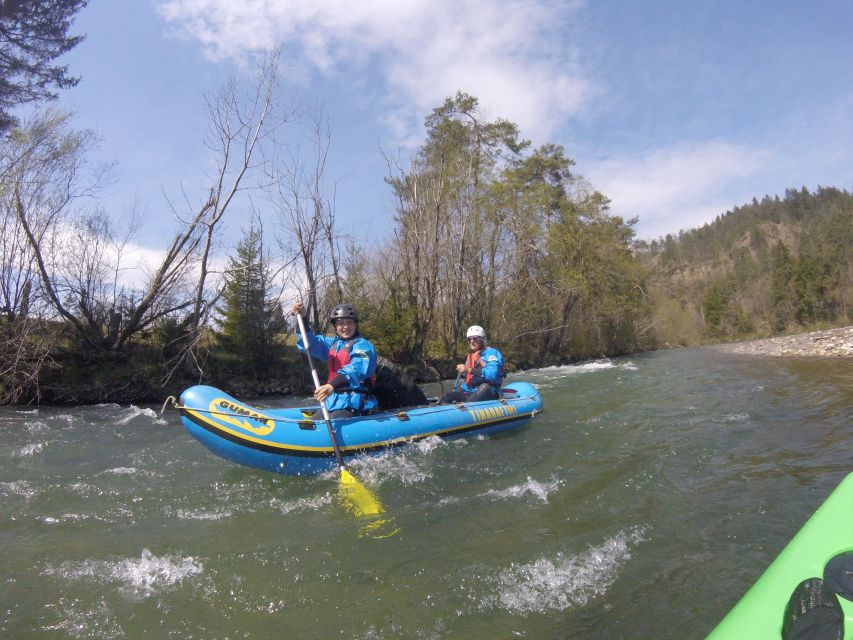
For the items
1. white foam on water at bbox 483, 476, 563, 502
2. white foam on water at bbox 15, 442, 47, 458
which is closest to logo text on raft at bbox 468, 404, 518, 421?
white foam on water at bbox 483, 476, 563, 502

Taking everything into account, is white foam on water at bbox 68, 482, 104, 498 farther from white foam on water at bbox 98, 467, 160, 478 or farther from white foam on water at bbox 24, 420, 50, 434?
white foam on water at bbox 24, 420, 50, 434

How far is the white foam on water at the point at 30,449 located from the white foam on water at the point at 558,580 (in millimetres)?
5676

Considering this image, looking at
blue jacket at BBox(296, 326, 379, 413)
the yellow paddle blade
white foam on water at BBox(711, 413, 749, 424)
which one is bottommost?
white foam on water at BBox(711, 413, 749, 424)

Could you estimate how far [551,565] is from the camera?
2934mm

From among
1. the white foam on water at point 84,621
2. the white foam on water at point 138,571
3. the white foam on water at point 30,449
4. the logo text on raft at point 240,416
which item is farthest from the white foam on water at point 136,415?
the white foam on water at point 84,621

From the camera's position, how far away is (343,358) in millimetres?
5590

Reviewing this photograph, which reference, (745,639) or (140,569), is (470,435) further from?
(745,639)

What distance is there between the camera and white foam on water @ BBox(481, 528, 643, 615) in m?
2.57

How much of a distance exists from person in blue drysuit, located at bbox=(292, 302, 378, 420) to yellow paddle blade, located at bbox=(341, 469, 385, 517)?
1008mm

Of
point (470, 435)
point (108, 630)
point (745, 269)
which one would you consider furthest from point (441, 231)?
point (745, 269)

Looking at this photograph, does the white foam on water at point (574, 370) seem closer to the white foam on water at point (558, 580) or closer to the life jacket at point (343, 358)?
the life jacket at point (343, 358)

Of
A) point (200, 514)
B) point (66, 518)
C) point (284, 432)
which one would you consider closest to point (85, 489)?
point (66, 518)

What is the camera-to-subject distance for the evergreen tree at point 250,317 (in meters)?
13.8

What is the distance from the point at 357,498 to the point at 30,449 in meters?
4.48
